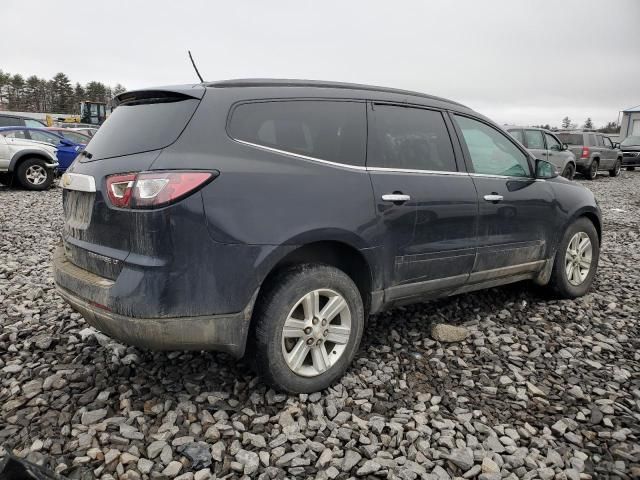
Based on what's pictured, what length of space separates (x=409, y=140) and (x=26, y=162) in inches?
462

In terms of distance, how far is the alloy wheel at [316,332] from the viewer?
2902mm

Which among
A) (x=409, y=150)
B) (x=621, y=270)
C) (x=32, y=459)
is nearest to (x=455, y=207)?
(x=409, y=150)

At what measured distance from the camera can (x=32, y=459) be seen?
240 centimetres

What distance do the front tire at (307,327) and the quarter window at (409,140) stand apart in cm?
82

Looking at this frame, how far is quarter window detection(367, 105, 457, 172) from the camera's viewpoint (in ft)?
10.9

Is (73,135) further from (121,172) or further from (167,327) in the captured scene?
(167,327)

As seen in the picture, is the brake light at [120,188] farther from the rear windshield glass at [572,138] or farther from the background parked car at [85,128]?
the rear windshield glass at [572,138]

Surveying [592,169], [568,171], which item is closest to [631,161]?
[592,169]

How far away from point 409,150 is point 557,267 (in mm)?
2080

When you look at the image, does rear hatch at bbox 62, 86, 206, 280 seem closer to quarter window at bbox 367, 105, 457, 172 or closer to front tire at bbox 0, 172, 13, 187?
quarter window at bbox 367, 105, 457, 172

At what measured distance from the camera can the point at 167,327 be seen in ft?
8.33

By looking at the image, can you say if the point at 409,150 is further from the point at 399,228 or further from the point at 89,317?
the point at 89,317

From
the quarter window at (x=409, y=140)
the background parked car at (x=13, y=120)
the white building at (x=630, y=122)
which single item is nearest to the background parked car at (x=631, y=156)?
the white building at (x=630, y=122)

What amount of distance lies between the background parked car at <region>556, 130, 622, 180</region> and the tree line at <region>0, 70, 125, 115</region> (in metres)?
69.1
